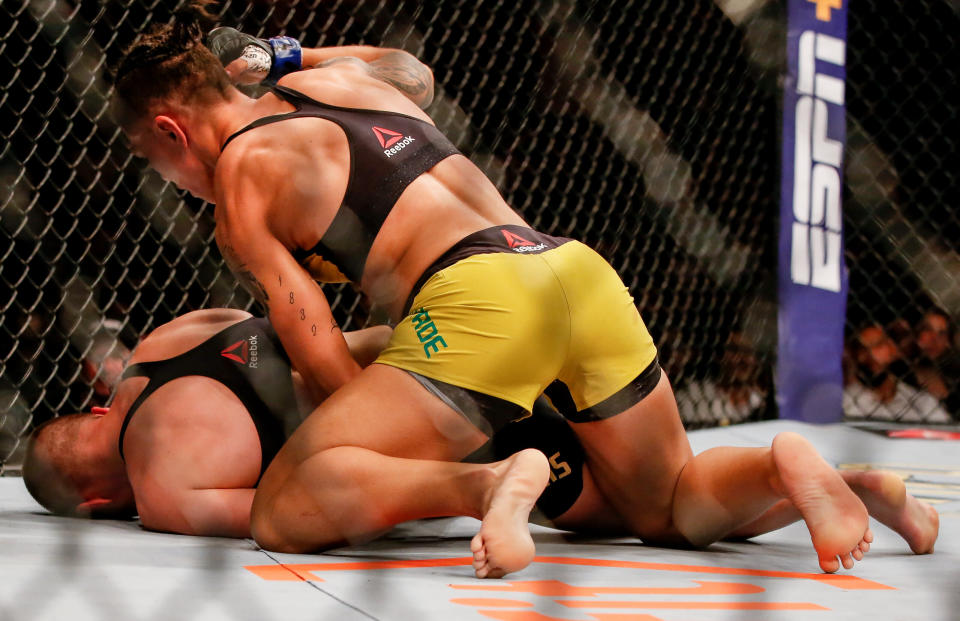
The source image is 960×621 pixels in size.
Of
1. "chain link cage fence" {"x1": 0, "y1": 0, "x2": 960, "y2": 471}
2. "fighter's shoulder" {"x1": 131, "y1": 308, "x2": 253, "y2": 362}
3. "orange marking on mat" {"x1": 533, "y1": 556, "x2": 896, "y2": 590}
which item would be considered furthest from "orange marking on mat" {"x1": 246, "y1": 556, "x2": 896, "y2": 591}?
"chain link cage fence" {"x1": 0, "y1": 0, "x2": 960, "y2": 471}

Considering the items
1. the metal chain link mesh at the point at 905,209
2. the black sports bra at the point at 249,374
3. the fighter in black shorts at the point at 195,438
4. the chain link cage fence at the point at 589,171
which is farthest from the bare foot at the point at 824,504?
the metal chain link mesh at the point at 905,209

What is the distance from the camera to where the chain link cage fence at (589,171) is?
281 centimetres

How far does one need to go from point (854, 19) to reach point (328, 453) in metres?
2.92

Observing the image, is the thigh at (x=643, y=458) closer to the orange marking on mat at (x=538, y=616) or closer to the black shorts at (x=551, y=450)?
the black shorts at (x=551, y=450)

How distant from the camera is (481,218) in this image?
1.39m

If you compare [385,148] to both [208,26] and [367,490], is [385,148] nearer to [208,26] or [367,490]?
[367,490]

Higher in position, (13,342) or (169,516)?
(169,516)

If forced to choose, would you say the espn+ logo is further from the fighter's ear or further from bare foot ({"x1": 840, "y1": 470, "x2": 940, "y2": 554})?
the fighter's ear

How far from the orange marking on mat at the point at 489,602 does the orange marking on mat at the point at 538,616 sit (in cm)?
3

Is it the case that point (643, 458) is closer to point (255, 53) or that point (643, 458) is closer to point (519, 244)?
point (519, 244)

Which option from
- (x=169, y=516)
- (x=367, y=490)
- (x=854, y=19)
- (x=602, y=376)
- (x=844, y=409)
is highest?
(x=854, y=19)

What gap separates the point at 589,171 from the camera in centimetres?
323

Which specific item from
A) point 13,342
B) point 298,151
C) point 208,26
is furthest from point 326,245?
point 13,342

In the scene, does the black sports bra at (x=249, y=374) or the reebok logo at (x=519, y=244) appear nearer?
the reebok logo at (x=519, y=244)
